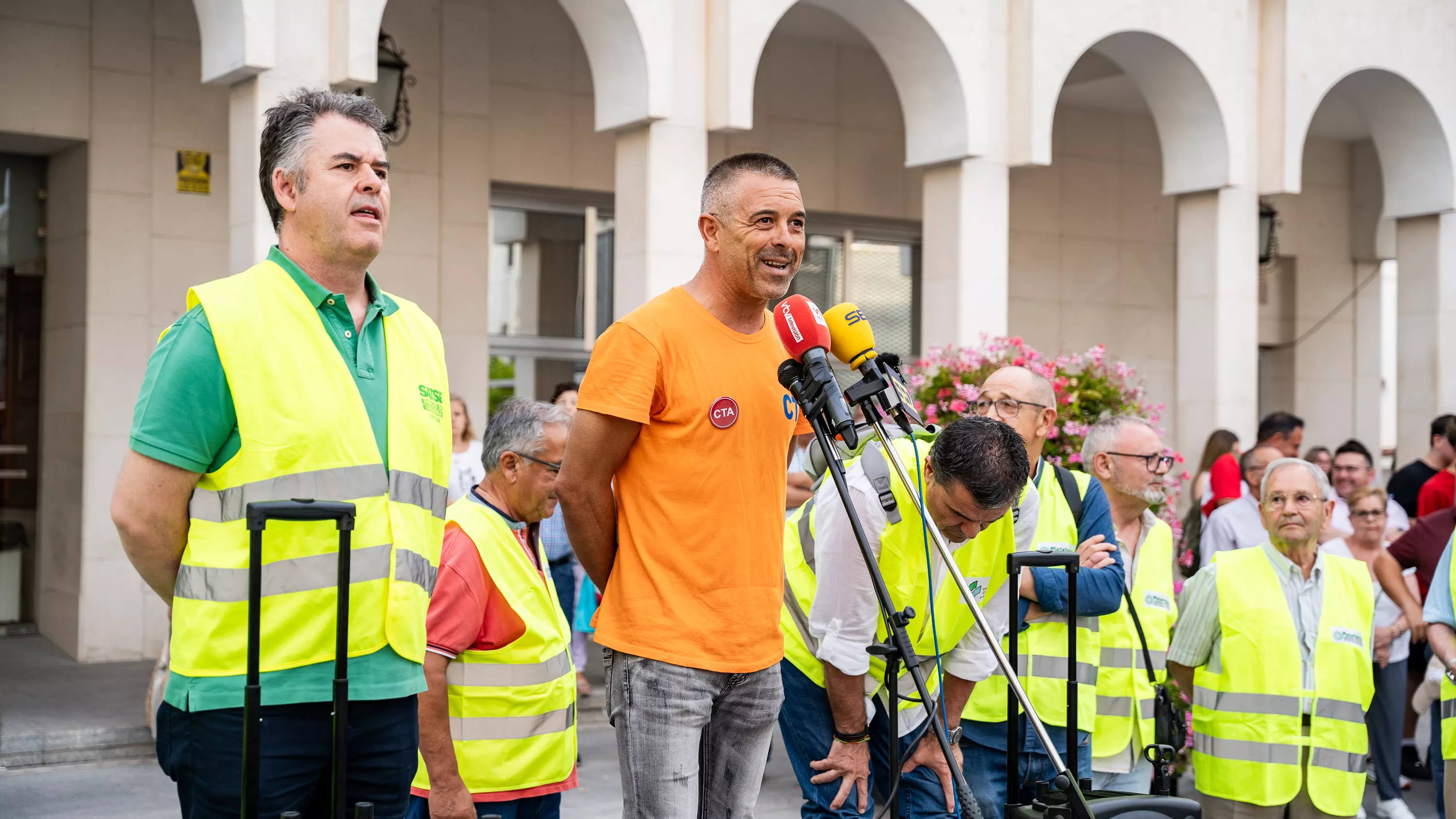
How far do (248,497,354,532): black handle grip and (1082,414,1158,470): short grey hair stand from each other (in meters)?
3.50

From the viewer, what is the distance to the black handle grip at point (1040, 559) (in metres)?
3.28

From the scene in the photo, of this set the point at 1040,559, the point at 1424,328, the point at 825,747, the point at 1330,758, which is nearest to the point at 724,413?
the point at 1040,559

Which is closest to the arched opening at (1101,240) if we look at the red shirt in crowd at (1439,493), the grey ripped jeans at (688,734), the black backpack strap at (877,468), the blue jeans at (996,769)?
the red shirt in crowd at (1439,493)

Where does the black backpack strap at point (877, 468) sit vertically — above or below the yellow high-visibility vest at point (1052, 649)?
above

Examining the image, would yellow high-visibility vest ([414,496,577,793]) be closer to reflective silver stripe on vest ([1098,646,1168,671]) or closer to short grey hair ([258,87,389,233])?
short grey hair ([258,87,389,233])

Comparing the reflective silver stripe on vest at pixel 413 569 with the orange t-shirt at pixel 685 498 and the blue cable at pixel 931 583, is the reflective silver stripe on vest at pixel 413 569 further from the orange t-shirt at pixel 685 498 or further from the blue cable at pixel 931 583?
the blue cable at pixel 931 583

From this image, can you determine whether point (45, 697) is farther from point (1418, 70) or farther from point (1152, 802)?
point (1418, 70)

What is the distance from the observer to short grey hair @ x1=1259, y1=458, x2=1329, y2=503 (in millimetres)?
5062

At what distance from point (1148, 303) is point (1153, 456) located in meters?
10.9

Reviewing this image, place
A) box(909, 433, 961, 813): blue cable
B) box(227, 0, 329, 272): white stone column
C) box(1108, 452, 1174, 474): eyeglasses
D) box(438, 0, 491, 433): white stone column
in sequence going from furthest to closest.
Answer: box(438, 0, 491, 433): white stone column → box(227, 0, 329, 272): white stone column → box(1108, 452, 1174, 474): eyeglasses → box(909, 433, 961, 813): blue cable

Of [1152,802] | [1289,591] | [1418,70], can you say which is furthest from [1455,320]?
[1152,802]

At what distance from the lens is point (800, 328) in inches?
117

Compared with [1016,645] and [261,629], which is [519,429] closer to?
[1016,645]

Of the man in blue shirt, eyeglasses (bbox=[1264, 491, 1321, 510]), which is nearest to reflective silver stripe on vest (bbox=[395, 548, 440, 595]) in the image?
the man in blue shirt
